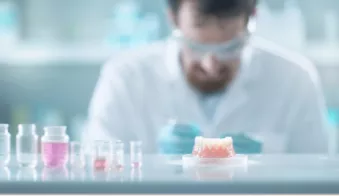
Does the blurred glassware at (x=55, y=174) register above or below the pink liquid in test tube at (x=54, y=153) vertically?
below

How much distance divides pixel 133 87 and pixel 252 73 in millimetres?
592

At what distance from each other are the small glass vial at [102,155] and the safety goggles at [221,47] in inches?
46.2

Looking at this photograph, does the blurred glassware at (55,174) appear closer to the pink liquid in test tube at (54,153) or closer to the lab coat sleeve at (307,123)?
the pink liquid in test tube at (54,153)

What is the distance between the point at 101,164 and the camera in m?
2.01

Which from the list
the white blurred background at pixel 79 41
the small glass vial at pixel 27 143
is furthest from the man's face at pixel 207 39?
the small glass vial at pixel 27 143

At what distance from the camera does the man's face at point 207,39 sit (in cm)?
309

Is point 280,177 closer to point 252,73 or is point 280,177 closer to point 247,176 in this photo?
point 247,176

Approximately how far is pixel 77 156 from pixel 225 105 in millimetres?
1429

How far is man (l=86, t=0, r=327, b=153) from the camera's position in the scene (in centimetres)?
329

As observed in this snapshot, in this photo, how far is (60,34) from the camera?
432 cm

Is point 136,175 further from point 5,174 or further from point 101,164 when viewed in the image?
point 5,174

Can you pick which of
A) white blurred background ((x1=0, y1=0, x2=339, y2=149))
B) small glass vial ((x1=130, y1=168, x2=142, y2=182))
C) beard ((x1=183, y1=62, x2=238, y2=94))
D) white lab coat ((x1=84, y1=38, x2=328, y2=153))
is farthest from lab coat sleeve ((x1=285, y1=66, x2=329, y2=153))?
small glass vial ((x1=130, y1=168, x2=142, y2=182))

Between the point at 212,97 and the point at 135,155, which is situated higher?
the point at 212,97

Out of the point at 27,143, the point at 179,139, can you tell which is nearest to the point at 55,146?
the point at 27,143
